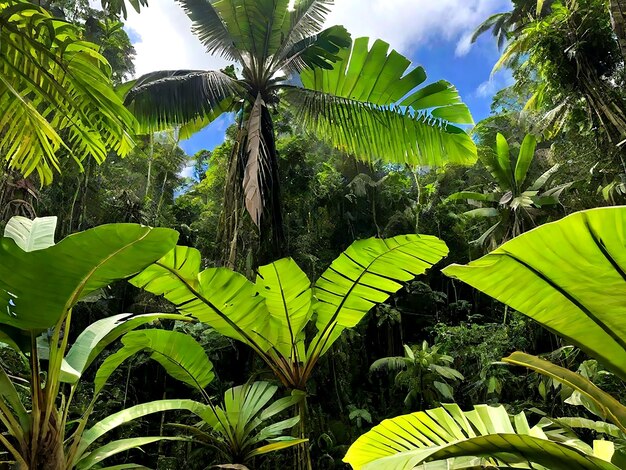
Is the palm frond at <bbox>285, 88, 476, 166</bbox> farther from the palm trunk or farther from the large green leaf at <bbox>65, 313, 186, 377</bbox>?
the large green leaf at <bbox>65, 313, 186, 377</bbox>

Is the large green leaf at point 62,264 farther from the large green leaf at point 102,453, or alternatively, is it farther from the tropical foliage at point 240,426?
the tropical foliage at point 240,426

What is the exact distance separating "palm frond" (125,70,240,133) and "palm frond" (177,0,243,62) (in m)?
0.34

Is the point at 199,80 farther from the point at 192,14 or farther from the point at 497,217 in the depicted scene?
the point at 497,217

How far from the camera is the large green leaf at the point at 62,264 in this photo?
4.35 ft

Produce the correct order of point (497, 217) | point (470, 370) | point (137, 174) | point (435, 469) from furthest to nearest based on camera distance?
point (137, 174)
point (497, 217)
point (470, 370)
point (435, 469)

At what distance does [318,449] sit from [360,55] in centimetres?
496

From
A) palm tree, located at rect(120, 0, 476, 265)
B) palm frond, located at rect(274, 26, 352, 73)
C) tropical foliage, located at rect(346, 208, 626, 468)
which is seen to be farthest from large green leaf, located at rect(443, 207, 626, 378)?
palm frond, located at rect(274, 26, 352, 73)

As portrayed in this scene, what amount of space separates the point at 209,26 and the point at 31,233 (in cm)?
368

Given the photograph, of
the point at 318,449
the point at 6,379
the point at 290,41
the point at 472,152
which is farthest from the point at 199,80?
the point at 318,449

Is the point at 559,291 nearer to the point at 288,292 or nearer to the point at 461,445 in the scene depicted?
the point at 461,445

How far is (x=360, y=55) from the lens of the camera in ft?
15.0

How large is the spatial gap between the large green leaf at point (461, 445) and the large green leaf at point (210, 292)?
4.01 feet

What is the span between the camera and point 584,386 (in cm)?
146

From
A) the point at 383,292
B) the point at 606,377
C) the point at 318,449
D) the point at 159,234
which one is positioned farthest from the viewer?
the point at 318,449
